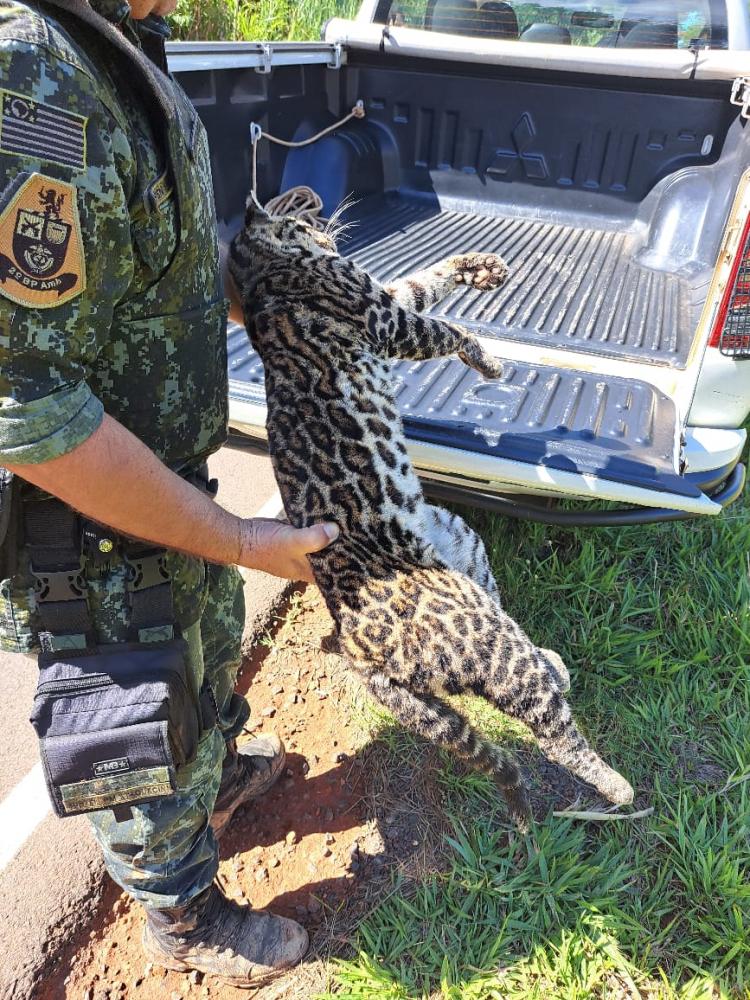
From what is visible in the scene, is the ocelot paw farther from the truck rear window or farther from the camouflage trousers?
the truck rear window

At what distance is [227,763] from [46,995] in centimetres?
87

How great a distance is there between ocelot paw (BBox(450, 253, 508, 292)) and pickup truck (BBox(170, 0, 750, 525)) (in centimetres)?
40

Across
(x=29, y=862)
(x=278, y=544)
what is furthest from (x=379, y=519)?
(x=29, y=862)

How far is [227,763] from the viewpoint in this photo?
2.67 m

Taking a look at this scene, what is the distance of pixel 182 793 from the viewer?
79.7 inches

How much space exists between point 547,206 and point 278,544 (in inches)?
165

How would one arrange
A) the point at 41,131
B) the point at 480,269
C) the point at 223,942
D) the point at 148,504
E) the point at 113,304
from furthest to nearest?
the point at 480,269, the point at 223,942, the point at 148,504, the point at 113,304, the point at 41,131

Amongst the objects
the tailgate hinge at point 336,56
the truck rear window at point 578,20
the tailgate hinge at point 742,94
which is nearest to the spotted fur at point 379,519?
the tailgate hinge at point 742,94

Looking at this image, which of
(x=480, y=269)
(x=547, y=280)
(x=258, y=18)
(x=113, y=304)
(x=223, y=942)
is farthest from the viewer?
(x=258, y=18)

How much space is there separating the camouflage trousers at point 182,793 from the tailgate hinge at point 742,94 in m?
3.67

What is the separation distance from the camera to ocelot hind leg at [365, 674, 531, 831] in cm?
227

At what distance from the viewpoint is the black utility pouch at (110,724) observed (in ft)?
5.38

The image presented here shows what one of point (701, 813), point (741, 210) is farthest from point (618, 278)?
point (701, 813)

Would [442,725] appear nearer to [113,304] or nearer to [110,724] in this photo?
[110,724]
